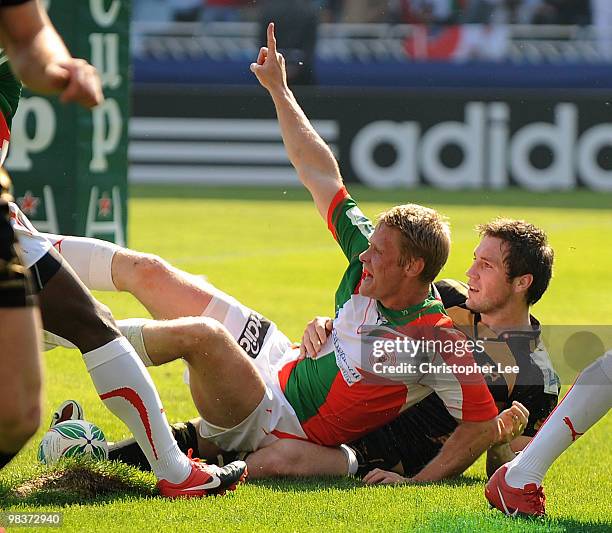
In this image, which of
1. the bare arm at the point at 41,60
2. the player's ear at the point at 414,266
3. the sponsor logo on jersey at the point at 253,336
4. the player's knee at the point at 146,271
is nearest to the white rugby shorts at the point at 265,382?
the sponsor logo on jersey at the point at 253,336

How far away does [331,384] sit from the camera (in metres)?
4.69

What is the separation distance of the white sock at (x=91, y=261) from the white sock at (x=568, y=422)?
1740 millimetres

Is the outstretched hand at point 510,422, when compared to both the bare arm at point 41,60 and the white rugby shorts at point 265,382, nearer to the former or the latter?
the white rugby shorts at point 265,382

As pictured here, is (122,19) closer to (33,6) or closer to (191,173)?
(33,6)

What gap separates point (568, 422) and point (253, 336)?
4.87 ft

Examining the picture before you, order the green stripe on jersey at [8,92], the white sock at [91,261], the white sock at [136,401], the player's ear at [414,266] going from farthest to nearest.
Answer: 1. the white sock at [91,261]
2. the player's ear at [414,266]
3. the green stripe on jersey at [8,92]
4. the white sock at [136,401]

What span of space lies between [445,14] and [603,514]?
764 inches

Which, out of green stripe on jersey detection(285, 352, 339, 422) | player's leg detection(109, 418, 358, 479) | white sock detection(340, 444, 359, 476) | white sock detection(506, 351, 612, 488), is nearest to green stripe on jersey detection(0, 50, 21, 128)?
player's leg detection(109, 418, 358, 479)

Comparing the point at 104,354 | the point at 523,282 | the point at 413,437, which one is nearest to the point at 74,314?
the point at 104,354

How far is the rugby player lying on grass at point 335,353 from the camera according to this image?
14.6ft

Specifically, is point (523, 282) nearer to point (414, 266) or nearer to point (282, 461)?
point (414, 266)

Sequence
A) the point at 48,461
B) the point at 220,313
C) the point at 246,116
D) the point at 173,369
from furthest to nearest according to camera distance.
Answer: the point at 246,116
the point at 173,369
the point at 220,313
the point at 48,461

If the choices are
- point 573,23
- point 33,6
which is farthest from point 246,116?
point 33,6

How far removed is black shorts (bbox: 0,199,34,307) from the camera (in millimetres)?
3072
